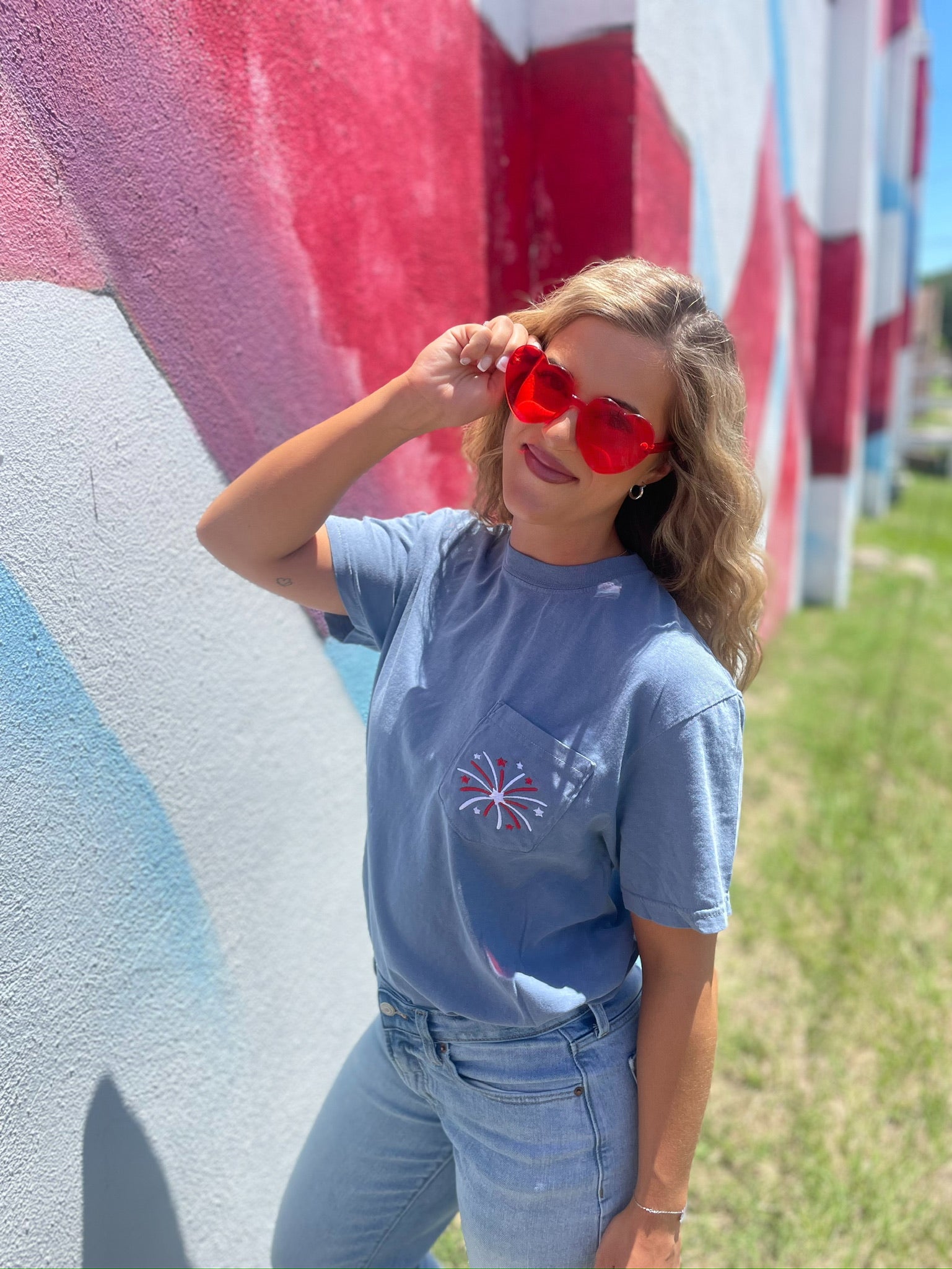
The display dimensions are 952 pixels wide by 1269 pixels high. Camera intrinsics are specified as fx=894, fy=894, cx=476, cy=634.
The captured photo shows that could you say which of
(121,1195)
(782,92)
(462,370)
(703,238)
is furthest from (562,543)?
(782,92)

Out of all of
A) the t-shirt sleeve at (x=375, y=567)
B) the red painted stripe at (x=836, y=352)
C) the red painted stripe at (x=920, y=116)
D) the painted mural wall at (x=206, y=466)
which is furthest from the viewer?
the red painted stripe at (x=920, y=116)

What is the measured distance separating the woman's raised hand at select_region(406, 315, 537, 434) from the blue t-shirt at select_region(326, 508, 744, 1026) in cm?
22

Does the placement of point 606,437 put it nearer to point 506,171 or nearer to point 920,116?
point 506,171

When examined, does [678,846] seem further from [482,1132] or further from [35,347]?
[35,347]

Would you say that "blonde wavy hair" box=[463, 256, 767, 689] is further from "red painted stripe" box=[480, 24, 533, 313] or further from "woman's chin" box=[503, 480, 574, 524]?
"red painted stripe" box=[480, 24, 533, 313]

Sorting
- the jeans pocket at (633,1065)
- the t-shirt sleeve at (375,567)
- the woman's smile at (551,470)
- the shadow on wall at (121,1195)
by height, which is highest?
the woman's smile at (551,470)

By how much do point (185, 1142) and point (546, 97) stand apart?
2741mm

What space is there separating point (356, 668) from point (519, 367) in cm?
105

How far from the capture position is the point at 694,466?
1.26 m

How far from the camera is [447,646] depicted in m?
1.33

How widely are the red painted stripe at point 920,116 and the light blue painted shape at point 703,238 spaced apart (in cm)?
1207

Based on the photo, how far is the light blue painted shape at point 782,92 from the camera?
425cm

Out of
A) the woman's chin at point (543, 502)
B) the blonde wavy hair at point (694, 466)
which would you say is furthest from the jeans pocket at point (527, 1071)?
the woman's chin at point (543, 502)

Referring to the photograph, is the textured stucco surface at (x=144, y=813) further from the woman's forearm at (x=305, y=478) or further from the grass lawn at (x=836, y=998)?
the grass lawn at (x=836, y=998)
